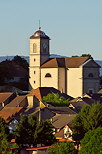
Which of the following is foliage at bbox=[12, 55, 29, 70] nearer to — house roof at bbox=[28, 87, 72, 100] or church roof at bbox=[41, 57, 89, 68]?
church roof at bbox=[41, 57, 89, 68]

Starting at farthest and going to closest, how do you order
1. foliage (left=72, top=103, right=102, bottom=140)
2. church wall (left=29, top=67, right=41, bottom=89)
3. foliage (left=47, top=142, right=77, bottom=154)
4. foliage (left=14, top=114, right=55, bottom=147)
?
church wall (left=29, top=67, right=41, bottom=89) → foliage (left=72, top=103, right=102, bottom=140) → foliage (left=14, top=114, right=55, bottom=147) → foliage (left=47, top=142, right=77, bottom=154)

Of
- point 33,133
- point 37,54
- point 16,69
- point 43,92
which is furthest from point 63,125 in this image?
point 16,69

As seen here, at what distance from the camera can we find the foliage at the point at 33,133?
57.6 metres

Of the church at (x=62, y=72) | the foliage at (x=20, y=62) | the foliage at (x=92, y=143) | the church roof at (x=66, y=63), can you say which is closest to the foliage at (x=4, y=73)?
the church at (x=62, y=72)

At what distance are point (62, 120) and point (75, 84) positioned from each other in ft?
99.4

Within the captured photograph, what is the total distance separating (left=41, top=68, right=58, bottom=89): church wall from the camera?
99062 mm

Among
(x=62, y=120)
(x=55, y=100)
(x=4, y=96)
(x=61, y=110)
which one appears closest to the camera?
(x=62, y=120)

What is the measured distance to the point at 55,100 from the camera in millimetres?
86188

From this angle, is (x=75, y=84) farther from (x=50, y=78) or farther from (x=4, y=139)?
(x=4, y=139)

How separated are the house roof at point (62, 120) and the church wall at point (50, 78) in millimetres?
26717

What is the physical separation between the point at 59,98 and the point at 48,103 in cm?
335

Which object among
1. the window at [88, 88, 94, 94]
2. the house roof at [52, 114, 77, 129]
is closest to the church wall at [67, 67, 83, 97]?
the window at [88, 88, 94, 94]

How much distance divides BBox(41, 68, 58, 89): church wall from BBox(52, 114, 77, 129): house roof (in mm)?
26717

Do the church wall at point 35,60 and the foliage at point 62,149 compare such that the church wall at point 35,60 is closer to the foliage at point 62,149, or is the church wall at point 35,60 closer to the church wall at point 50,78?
the church wall at point 50,78
